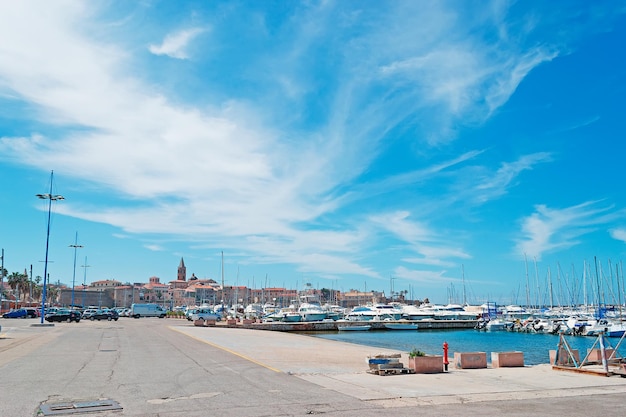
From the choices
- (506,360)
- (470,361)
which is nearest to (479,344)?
(506,360)

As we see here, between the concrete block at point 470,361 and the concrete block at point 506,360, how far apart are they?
59cm

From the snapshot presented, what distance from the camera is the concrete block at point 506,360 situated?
21250 mm

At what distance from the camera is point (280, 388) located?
48.2ft

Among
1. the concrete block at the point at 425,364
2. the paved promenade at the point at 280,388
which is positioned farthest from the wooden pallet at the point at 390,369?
the paved promenade at the point at 280,388

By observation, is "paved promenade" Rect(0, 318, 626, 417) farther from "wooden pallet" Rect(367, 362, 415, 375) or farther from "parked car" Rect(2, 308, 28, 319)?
"parked car" Rect(2, 308, 28, 319)

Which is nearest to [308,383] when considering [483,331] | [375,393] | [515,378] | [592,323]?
[375,393]

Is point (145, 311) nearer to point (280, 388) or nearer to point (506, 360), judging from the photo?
point (506, 360)

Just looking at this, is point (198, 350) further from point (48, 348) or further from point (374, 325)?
point (374, 325)

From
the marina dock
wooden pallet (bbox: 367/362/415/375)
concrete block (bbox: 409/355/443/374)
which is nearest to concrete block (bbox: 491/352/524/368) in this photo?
concrete block (bbox: 409/355/443/374)

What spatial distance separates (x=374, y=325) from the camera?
100m

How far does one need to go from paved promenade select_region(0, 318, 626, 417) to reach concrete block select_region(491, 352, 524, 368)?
0.82 meters

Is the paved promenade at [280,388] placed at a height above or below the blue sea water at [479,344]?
above

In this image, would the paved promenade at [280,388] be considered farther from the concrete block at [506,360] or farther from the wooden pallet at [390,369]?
the concrete block at [506,360]

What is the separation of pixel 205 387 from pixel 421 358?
8.12m
